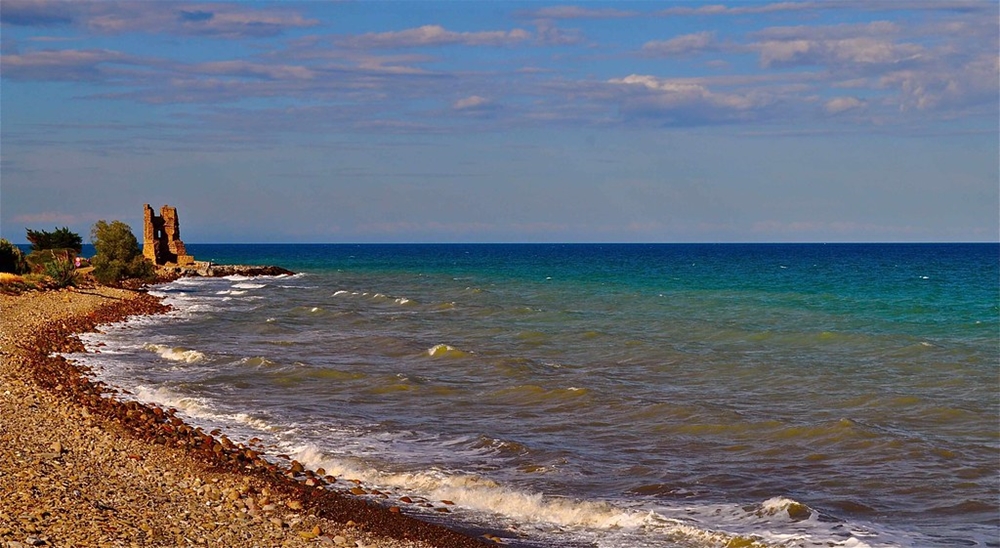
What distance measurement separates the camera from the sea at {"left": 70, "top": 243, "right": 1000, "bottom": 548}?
45.1 ft

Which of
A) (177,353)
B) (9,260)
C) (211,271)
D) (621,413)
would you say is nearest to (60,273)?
(9,260)

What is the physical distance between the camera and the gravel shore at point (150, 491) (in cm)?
1089

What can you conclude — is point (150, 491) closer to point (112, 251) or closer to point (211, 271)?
point (112, 251)

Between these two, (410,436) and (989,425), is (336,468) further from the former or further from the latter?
(989,425)

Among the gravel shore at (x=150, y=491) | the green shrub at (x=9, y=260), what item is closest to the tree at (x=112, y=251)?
the green shrub at (x=9, y=260)

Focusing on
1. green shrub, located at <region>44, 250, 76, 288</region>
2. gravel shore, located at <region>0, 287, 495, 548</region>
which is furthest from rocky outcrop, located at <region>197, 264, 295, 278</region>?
gravel shore, located at <region>0, 287, 495, 548</region>

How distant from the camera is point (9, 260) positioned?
4953 cm

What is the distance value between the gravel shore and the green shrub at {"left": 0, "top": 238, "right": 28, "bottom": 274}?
111 feet

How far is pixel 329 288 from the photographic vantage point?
7131 cm

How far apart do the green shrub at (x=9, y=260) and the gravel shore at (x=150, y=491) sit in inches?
1332

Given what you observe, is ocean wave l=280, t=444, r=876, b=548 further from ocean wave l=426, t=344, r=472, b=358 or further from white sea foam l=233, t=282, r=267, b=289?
white sea foam l=233, t=282, r=267, b=289

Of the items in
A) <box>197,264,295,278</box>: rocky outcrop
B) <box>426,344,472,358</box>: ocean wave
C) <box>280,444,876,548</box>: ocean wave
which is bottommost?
<box>280,444,876,548</box>: ocean wave

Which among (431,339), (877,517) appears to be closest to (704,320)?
(431,339)

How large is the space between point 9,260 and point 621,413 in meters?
40.1
